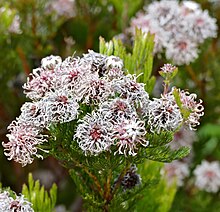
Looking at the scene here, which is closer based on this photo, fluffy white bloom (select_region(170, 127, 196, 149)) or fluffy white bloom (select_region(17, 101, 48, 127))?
fluffy white bloom (select_region(17, 101, 48, 127))

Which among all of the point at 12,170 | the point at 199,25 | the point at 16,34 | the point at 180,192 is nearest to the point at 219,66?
the point at 199,25

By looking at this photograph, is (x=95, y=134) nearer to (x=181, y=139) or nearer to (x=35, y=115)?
(x=35, y=115)

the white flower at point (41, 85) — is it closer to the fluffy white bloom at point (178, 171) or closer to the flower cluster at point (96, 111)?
the flower cluster at point (96, 111)

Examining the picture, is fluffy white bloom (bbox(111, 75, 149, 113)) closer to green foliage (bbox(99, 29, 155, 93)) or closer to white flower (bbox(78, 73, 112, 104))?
white flower (bbox(78, 73, 112, 104))

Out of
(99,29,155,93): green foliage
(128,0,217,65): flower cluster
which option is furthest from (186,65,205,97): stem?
(99,29,155,93): green foliage

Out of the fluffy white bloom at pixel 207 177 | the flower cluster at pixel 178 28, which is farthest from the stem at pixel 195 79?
the fluffy white bloom at pixel 207 177

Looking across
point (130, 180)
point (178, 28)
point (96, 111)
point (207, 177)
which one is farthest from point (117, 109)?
point (207, 177)

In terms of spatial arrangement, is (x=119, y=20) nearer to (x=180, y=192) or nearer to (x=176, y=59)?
(x=176, y=59)
